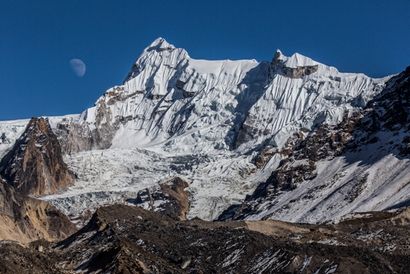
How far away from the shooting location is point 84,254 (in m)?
122

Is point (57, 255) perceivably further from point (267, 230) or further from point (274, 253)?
point (267, 230)

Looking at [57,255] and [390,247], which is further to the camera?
[390,247]

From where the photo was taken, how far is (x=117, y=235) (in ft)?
451

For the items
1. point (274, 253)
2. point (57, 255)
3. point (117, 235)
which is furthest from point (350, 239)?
point (57, 255)

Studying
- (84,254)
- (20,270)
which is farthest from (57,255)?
(20,270)

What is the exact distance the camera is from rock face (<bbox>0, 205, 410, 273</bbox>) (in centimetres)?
10700

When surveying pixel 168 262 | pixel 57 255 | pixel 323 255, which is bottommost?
pixel 323 255

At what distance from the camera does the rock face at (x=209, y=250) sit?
10700cm

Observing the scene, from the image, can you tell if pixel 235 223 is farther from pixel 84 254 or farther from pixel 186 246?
pixel 84 254

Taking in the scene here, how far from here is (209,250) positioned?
134250mm

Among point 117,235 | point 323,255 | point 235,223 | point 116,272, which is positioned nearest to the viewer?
point 116,272

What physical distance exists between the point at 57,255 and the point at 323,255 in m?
35.4

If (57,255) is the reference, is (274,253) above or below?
below

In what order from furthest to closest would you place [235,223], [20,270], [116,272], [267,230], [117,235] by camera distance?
[235,223] < [267,230] < [117,235] < [116,272] < [20,270]
